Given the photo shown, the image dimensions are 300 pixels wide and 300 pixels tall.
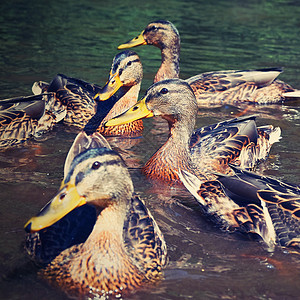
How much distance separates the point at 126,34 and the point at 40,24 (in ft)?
7.33

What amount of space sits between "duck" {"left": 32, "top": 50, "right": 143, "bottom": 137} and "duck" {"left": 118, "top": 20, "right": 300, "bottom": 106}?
5.52ft

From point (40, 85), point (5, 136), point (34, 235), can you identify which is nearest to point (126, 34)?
point (40, 85)

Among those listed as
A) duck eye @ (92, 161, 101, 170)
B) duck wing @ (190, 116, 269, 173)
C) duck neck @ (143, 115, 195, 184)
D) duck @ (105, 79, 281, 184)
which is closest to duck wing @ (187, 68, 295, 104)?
duck wing @ (190, 116, 269, 173)

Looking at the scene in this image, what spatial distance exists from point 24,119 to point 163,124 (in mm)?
2109

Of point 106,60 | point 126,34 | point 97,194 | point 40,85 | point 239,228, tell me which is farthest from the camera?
point 126,34

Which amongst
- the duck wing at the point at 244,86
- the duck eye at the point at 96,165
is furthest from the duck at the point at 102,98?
the duck eye at the point at 96,165

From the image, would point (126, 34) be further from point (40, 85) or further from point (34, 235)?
point (34, 235)

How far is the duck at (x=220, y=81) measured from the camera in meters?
10.6

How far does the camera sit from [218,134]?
7512 mm

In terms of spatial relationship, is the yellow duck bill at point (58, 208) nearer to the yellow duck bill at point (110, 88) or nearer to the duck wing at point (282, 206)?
the duck wing at point (282, 206)

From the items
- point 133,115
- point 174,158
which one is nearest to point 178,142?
point 174,158

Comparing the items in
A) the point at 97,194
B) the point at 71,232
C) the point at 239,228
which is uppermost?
the point at 97,194

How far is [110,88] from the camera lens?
8.41m

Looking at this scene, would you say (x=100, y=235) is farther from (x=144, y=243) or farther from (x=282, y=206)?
(x=282, y=206)
